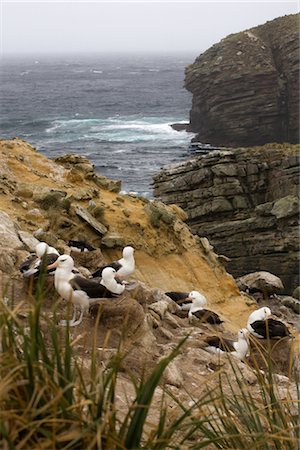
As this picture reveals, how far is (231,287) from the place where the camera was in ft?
62.1

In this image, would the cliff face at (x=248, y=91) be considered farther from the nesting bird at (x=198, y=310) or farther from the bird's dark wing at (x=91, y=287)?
the bird's dark wing at (x=91, y=287)

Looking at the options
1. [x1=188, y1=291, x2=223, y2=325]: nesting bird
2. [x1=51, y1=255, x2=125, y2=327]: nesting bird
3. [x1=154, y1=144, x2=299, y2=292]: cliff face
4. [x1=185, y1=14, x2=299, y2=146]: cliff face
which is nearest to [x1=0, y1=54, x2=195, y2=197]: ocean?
[x1=185, y1=14, x2=299, y2=146]: cliff face

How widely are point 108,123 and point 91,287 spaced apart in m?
77.5

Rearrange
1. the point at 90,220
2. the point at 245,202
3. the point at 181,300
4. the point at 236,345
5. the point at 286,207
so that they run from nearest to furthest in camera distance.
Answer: the point at 236,345 < the point at 181,300 < the point at 90,220 < the point at 286,207 < the point at 245,202

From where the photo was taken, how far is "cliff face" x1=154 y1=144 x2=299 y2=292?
2959 cm

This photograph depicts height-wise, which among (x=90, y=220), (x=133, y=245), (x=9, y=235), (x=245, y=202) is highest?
(x=9, y=235)

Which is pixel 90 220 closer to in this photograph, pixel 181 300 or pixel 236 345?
pixel 181 300

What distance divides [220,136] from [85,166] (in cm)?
4419

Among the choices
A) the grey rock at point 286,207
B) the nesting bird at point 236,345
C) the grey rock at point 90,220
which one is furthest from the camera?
the grey rock at point 286,207

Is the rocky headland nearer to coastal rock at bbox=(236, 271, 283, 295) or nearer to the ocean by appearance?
coastal rock at bbox=(236, 271, 283, 295)

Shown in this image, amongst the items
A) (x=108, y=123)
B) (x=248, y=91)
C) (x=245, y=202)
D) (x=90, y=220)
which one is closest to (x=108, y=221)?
(x=90, y=220)

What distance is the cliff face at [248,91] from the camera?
61.4 m

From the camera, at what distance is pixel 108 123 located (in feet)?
275

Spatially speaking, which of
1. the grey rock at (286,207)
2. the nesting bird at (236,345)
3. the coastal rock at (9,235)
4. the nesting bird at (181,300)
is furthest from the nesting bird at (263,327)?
the grey rock at (286,207)
